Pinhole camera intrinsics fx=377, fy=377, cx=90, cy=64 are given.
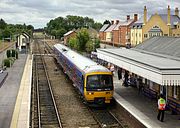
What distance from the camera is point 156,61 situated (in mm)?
18078

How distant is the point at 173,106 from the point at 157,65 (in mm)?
3328

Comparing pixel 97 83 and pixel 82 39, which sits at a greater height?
pixel 82 39

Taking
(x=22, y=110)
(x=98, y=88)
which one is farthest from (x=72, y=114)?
(x=22, y=110)

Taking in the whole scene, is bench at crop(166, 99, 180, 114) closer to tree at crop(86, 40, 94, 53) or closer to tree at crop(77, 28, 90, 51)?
tree at crop(86, 40, 94, 53)

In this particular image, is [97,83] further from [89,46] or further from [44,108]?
[89,46]

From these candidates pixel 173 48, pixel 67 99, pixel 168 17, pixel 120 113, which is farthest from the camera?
pixel 168 17

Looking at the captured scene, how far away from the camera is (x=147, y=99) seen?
2230cm

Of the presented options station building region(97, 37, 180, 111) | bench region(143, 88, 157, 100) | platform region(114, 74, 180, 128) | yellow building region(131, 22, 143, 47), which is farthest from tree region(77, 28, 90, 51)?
bench region(143, 88, 157, 100)

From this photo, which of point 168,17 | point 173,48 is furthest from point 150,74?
point 168,17

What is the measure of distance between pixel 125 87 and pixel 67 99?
498cm

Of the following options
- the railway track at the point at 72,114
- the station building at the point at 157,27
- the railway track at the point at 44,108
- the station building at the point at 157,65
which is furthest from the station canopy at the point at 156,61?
the station building at the point at 157,27

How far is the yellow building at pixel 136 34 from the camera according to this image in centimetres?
7389

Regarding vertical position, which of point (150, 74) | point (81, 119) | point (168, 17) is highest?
point (168, 17)

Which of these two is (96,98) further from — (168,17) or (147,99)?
(168,17)
